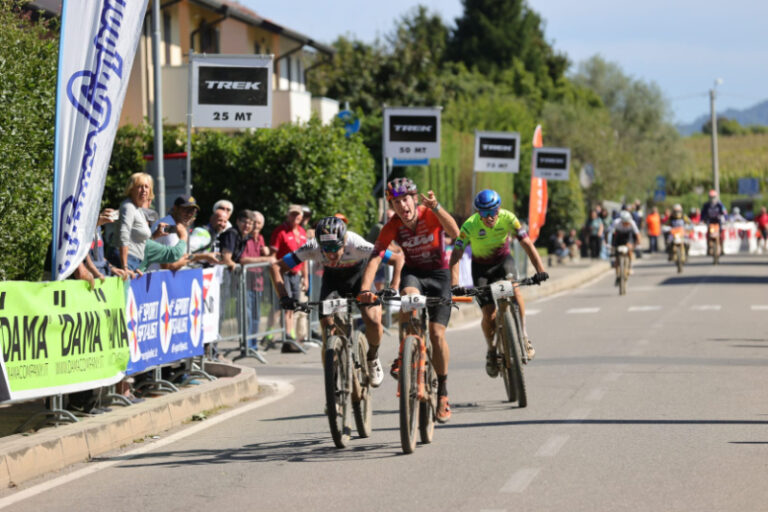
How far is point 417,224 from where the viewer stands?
10266 mm

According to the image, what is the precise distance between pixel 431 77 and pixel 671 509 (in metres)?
47.3

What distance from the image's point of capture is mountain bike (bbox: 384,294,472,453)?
9.33 metres

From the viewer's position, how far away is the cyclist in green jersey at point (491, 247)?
1202cm

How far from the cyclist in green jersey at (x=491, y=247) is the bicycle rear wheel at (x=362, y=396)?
170 centimetres

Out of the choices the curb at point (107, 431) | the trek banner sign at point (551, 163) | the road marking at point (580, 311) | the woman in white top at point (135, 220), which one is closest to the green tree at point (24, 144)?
the woman in white top at point (135, 220)

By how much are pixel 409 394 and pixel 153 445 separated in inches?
91.1

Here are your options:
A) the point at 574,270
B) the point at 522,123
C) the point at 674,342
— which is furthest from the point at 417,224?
the point at 522,123

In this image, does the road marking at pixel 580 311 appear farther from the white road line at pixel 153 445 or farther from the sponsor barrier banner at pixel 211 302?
the sponsor barrier banner at pixel 211 302

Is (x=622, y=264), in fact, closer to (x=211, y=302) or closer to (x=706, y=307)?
(x=706, y=307)

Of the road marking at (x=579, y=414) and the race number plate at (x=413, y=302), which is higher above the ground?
the race number plate at (x=413, y=302)

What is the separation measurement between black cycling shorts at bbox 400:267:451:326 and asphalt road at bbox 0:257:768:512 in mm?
908

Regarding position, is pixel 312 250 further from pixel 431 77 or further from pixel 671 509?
pixel 431 77

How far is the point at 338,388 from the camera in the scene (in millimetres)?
9547

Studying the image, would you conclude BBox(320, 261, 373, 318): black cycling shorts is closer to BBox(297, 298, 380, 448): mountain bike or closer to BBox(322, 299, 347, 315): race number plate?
BBox(297, 298, 380, 448): mountain bike
